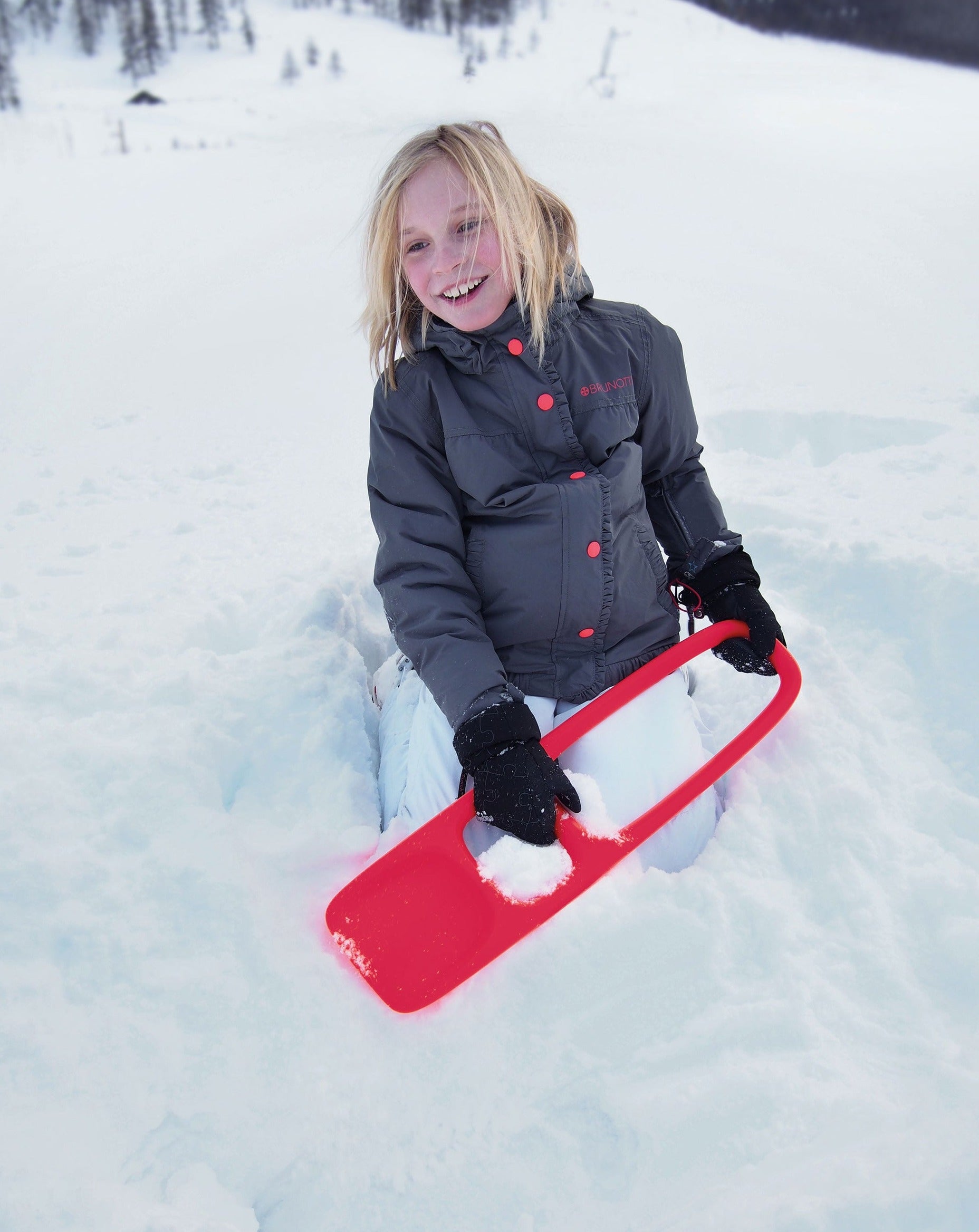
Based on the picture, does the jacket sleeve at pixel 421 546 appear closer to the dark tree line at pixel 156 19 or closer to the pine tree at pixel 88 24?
the dark tree line at pixel 156 19

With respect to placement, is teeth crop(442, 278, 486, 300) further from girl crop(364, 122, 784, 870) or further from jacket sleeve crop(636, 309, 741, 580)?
jacket sleeve crop(636, 309, 741, 580)

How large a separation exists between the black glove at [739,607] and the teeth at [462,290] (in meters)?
0.66

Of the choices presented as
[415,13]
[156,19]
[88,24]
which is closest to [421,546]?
[415,13]

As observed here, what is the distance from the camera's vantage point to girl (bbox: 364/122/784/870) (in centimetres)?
121

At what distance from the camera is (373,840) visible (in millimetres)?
1279

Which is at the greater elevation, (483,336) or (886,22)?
(886,22)

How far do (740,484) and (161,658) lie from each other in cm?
157

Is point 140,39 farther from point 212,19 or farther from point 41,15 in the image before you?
point 41,15

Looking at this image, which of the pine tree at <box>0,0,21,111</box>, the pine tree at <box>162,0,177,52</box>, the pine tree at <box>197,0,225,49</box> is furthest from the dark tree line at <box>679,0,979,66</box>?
the pine tree at <box>162,0,177,52</box>

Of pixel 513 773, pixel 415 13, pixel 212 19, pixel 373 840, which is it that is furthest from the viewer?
pixel 212 19

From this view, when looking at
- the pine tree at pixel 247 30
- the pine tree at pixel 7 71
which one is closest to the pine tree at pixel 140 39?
the pine tree at pixel 247 30

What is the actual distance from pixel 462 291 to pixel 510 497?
32 centimetres

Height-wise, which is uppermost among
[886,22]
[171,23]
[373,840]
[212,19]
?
[886,22]

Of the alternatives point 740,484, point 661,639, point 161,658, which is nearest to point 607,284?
point 740,484
